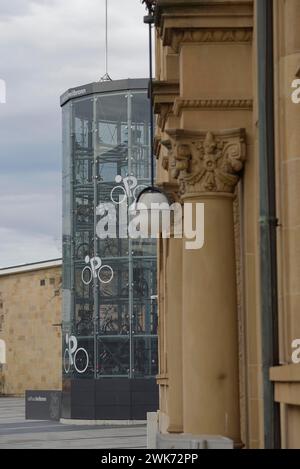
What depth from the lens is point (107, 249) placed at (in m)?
46.2

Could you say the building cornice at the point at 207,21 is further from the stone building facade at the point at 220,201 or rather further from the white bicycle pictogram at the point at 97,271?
the white bicycle pictogram at the point at 97,271

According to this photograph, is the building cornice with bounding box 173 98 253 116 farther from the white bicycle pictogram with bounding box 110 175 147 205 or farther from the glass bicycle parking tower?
the white bicycle pictogram with bounding box 110 175 147 205

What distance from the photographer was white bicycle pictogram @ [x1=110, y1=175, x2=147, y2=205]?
150 feet

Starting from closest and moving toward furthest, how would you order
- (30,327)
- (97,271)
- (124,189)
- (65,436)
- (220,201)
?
(220,201)
(65,436)
(124,189)
(97,271)
(30,327)

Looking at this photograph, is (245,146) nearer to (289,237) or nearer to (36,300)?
(289,237)

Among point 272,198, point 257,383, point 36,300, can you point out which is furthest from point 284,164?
point 36,300

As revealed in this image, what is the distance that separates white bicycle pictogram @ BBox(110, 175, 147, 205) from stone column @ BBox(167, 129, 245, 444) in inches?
1358

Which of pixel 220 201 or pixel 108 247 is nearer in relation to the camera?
pixel 220 201

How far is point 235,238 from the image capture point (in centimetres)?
1116

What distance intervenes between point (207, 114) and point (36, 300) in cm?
7722

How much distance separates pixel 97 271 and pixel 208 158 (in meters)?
35.1

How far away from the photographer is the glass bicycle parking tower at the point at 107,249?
4569 centimetres

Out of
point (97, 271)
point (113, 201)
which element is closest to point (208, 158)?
point (113, 201)

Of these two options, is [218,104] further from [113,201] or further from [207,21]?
[113,201]
